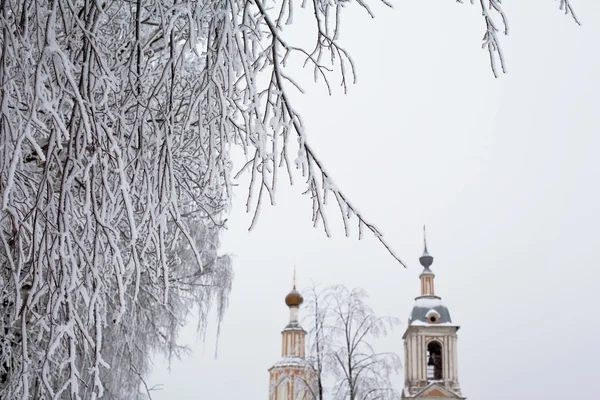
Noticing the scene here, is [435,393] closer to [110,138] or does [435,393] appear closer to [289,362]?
[289,362]

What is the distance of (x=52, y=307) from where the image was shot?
8.04 ft

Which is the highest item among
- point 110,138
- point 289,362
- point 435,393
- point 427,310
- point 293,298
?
point 293,298

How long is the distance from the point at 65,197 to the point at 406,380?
101ft

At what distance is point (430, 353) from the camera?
3250 centimetres

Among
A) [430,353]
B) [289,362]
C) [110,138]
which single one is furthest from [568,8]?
[430,353]

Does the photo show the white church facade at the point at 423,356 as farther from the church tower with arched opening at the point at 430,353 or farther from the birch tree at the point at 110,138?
the birch tree at the point at 110,138

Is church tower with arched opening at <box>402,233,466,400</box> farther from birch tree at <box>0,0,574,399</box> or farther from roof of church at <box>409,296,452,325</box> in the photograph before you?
birch tree at <box>0,0,574,399</box>

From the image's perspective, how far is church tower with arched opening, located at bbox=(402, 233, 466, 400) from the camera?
30.6 metres

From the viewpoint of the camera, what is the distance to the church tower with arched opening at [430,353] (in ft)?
100

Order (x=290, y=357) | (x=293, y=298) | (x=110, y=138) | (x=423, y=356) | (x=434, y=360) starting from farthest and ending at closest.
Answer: (x=293, y=298), (x=434, y=360), (x=290, y=357), (x=423, y=356), (x=110, y=138)

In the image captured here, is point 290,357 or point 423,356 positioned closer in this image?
point 423,356

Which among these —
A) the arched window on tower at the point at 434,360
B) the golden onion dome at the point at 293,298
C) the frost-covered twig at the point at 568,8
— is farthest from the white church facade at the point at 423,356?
the frost-covered twig at the point at 568,8

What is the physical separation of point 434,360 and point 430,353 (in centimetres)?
35

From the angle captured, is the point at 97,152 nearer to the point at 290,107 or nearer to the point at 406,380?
the point at 290,107
